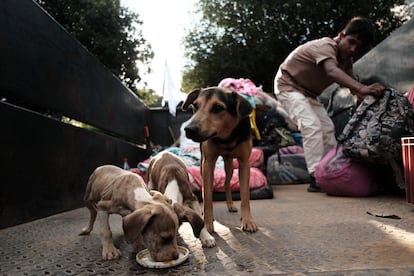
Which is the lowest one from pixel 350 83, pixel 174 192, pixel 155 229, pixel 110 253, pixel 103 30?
pixel 110 253

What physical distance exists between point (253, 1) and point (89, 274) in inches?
616

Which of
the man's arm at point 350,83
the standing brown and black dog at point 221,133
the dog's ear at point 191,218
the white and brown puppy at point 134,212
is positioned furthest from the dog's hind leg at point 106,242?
the man's arm at point 350,83

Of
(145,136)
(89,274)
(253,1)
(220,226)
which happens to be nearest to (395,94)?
(220,226)

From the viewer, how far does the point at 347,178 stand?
147 inches

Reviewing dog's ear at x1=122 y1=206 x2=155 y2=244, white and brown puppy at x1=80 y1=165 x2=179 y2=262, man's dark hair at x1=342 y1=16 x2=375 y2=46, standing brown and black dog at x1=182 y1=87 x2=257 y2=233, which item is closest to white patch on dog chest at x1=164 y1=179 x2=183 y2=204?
standing brown and black dog at x1=182 y1=87 x2=257 y2=233

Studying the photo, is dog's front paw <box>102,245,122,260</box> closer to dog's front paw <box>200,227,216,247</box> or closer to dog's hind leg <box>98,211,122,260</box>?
dog's hind leg <box>98,211,122,260</box>

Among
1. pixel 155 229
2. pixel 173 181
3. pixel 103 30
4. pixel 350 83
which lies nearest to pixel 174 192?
pixel 173 181

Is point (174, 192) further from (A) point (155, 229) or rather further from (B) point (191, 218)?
(A) point (155, 229)

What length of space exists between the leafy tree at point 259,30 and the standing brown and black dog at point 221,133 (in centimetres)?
1317

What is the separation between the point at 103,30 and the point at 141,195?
14.5 metres

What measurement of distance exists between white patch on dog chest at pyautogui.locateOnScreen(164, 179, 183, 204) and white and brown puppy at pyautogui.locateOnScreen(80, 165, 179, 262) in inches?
14.0

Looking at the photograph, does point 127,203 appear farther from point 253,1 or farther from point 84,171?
point 253,1

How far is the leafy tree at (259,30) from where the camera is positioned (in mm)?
14711

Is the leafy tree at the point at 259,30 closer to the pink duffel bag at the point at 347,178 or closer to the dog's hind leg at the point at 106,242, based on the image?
the pink duffel bag at the point at 347,178
